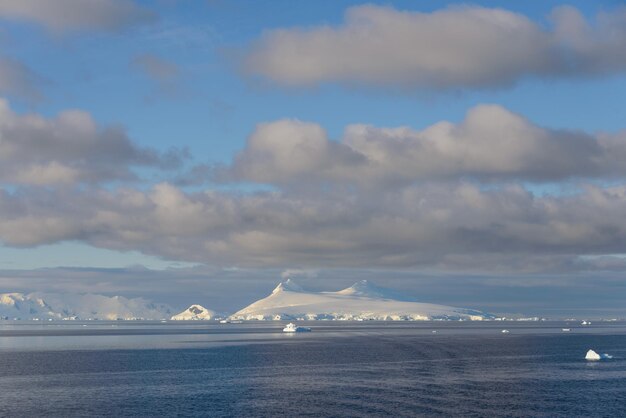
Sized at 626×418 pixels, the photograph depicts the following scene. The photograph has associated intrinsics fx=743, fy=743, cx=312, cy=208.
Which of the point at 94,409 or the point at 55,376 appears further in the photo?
the point at 55,376

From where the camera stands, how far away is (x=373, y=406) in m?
83.4

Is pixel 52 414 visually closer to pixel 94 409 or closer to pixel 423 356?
pixel 94 409

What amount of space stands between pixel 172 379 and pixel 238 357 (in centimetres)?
5233

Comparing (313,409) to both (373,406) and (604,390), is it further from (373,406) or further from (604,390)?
(604,390)

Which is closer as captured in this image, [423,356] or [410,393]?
[410,393]

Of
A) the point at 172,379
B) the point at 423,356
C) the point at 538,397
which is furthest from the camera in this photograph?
the point at 423,356

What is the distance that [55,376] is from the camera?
12188 cm

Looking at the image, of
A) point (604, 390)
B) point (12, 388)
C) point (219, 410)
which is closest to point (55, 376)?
point (12, 388)

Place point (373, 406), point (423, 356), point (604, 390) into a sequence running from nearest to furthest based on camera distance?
point (373, 406) < point (604, 390) < point (423, 356)

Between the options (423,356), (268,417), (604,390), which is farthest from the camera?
(423,356)

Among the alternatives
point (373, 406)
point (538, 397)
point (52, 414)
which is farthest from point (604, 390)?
point (52, 414)

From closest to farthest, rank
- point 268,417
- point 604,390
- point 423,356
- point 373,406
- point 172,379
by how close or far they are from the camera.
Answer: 1. point 268,417
2. point 373,406
3. point 604,390
4. point 172,379
5. point 423,356

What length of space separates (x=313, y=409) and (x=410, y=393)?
16809 mm

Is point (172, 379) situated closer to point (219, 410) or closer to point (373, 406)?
point (219, 410)
